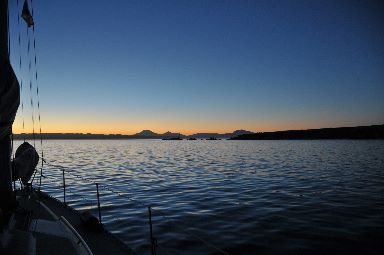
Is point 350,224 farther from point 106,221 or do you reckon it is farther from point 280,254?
point 106,221

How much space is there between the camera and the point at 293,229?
13.1m

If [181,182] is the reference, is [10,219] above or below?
above

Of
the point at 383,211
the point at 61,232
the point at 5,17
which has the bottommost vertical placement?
the point at 383,211

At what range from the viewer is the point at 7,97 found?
597 cm

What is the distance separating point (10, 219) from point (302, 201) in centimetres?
1655

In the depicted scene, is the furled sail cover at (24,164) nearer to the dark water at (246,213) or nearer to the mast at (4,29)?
the dark water at (246,213)

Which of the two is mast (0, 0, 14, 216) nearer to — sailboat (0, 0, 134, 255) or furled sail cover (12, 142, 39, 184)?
sailboat (0, 0, 134, 255)

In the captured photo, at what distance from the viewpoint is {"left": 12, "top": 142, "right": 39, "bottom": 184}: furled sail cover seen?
377 inches

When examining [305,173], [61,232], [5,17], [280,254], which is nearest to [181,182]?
[305,173]

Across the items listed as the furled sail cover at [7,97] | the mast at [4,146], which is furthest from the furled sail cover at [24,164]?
the furled sail cover at [7,97]

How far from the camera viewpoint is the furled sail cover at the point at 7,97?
5898 mm

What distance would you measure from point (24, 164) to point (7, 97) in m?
4.63

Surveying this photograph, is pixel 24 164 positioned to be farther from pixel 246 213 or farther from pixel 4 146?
pixel 246 213

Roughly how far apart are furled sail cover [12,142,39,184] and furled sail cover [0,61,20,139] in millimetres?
3965
